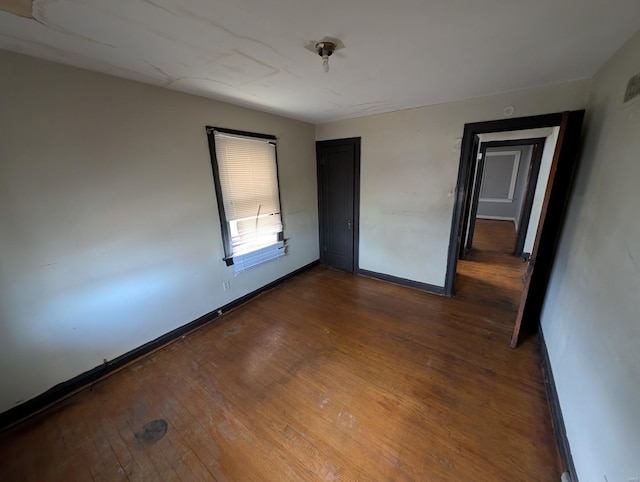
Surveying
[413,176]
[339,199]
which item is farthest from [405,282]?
[339,199]

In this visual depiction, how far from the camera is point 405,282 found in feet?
11.7

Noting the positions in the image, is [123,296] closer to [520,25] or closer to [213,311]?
[213,311]

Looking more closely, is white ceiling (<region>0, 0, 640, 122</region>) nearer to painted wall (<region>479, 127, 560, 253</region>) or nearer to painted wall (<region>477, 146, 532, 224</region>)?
painted wall (<region>479, 127, 560, 253</region>)

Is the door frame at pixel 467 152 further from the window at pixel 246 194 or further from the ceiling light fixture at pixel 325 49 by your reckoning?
the window at pixel 246 194

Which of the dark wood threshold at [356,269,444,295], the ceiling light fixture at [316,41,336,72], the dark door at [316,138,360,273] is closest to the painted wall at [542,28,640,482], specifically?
the dark wood threshold at [356,269,444,295]

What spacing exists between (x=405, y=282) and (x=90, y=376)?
142 inches

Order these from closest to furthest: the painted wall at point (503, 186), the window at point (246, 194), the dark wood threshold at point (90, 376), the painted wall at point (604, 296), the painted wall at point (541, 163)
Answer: the painted wall at point (604, 296), the dark wood threshold at point (90, 376), the window at point (246, 194), the painted wall at point (541, 163), the painted wall at point (503, 186)

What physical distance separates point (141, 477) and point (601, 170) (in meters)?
3.42

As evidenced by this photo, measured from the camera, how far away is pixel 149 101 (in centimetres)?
207

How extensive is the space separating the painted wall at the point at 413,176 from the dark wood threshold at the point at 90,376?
241cm

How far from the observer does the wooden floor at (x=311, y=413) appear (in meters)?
1.39

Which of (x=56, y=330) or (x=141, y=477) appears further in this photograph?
(x=56, y=330)

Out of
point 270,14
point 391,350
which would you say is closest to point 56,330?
point 270,14

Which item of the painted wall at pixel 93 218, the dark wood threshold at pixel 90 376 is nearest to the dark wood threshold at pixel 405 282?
the dark wood threshold at pixel 90 376
